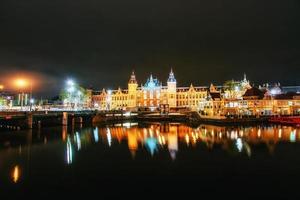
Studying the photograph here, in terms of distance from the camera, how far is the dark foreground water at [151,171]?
18734mm

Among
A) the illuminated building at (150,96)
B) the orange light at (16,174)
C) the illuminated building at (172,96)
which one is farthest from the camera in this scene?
the illuminated building at (150,96)

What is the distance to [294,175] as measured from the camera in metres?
22.3

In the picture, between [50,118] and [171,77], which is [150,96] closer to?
[171,77]

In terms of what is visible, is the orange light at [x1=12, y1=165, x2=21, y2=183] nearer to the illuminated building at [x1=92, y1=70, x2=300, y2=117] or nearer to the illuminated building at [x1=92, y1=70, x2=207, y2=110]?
the illuminated building at [x1=92, y1=70, x2=300, y2=117]

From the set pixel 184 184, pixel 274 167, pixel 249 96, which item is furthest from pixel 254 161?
pixel 249 96

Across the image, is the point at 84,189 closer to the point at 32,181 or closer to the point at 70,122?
the point at 32,181

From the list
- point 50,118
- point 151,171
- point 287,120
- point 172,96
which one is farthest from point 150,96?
point 151,171

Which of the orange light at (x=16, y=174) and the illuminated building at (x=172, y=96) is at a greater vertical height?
the illuminated building at (x=172, y=96)

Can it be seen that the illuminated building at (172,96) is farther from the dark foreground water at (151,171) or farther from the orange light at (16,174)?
the orange light at (16,174)

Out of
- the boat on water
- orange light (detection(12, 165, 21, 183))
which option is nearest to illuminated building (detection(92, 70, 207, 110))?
the boat on water

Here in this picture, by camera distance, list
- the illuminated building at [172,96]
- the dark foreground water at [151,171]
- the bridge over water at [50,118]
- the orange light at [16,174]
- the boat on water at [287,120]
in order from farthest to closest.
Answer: the illuminated building at [172,96] < the boat on water at [287,120] < the bridge over water at [50,118] < the orange light at [16,174] < the dark foreground water at [151,171]

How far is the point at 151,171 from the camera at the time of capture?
78.5ft

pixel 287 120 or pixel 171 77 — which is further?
pixel 171 77

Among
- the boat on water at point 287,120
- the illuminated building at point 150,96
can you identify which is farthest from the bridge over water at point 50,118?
the boat on water at point 287,120
